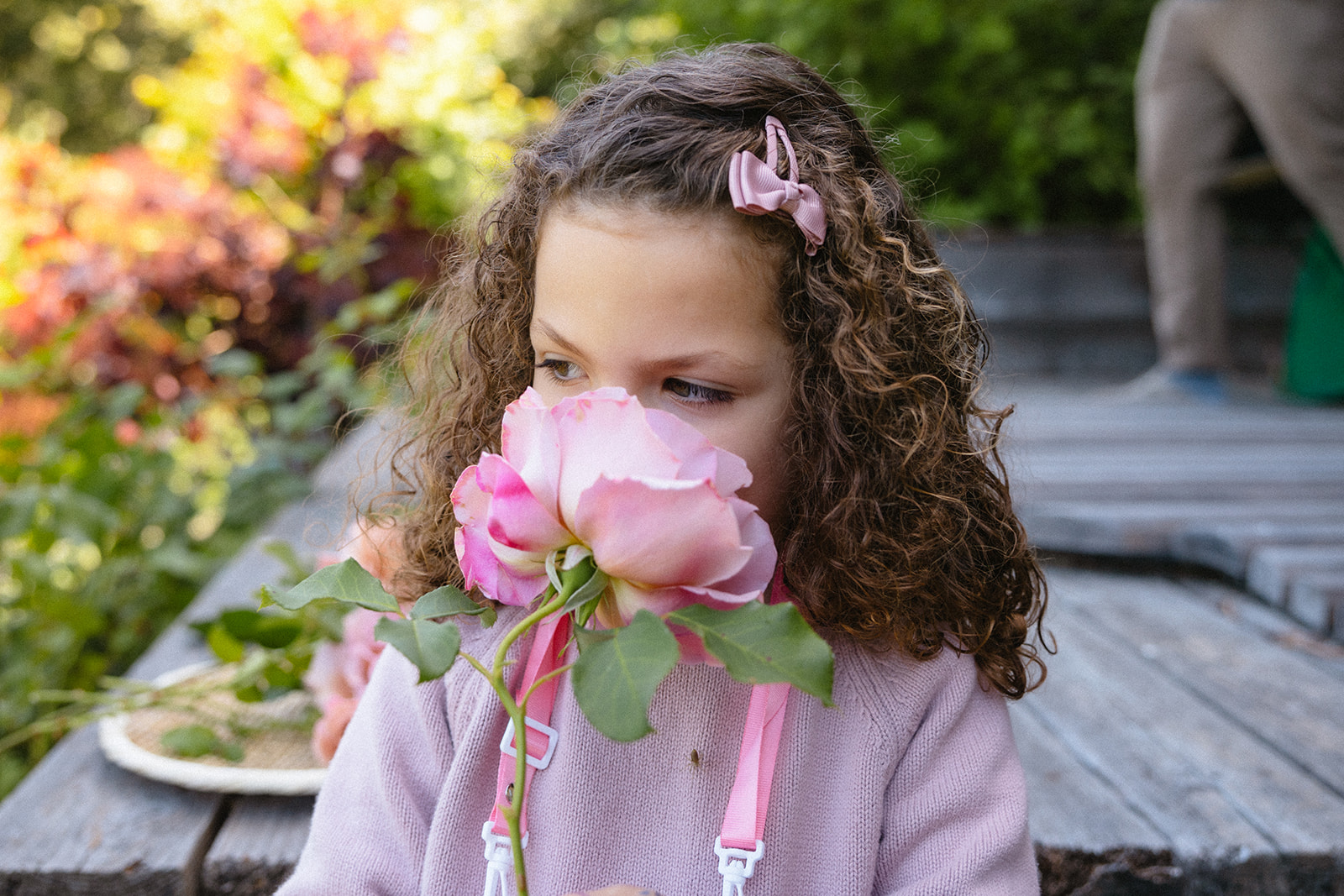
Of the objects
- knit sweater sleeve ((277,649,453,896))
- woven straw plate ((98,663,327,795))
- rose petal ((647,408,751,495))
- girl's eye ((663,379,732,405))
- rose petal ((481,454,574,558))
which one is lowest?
woven straw plate ((98,663,327,795))

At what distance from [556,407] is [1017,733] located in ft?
3.79

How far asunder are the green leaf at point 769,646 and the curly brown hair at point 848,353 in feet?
1.29

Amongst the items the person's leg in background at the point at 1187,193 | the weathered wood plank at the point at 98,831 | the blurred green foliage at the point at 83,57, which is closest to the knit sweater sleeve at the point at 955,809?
the weathered wood plank at the point at 98,831

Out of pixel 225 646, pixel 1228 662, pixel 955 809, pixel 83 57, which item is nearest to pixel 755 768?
pixel 955 809

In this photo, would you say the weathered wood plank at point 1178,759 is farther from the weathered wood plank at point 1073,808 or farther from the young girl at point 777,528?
the young girl at point 777,528

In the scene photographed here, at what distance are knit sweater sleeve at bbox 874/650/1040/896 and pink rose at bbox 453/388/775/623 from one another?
0.42m

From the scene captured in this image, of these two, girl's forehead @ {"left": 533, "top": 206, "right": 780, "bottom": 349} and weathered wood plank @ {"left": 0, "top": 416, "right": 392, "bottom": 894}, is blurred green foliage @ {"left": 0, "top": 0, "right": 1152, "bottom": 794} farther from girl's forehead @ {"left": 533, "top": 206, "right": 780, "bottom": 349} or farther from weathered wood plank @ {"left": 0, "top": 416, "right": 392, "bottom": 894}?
weathered wood plank @ {"left": 0, "top": 416, "right": 392, "bottom": 894}

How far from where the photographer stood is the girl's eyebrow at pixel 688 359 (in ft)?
3.24

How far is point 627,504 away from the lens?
707 mm

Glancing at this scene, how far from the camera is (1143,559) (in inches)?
97.3

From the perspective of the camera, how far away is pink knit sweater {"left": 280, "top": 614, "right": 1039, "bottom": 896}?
1.07m

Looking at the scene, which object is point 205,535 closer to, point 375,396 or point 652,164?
point 375,396

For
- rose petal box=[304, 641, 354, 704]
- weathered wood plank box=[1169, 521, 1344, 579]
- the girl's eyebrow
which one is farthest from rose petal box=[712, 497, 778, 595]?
weathered wood plank box=[1169, 521, 1344, 579]

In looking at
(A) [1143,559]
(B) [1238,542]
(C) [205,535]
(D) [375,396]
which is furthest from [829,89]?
(C) [205,535]
